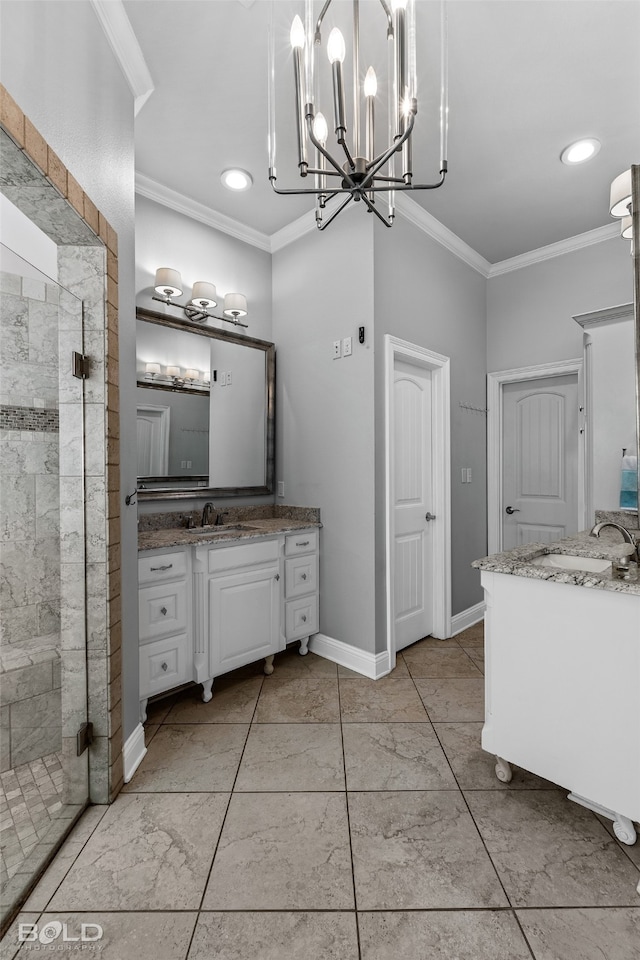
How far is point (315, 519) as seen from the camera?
9.64 ft

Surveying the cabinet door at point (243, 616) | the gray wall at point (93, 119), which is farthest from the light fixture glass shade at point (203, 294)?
the cabinet door at point (243, 616)

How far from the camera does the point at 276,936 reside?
3.72ft

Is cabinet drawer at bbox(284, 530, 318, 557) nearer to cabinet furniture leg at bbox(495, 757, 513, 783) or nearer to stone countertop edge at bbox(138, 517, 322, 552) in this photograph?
stone countertop edge at bbox(138, 517, 322, 552)

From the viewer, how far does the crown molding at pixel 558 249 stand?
121 inches

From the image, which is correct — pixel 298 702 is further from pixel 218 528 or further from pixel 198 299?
pixel 198 299

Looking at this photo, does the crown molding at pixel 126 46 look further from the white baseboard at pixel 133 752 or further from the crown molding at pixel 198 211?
the white baseboard at pixel 133 752

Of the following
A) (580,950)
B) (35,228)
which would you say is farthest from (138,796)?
(35,228)

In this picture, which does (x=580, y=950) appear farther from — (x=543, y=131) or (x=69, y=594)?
(x=543, y=131)

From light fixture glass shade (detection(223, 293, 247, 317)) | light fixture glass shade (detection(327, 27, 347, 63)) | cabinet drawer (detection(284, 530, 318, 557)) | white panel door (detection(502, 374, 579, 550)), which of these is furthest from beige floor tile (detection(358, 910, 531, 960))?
light fixture glass shade (detection(223, 293, 247, 317))

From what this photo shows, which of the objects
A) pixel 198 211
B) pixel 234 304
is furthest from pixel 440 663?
pixel 198 211

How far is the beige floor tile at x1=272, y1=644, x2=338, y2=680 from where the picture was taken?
264cm

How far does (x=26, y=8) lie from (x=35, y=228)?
0.52 metres

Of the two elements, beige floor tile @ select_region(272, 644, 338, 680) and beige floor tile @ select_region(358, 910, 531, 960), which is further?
beige floor tile @ select_region(272, 644, 338, 680)

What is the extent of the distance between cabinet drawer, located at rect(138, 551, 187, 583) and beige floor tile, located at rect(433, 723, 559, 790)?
150 cm
